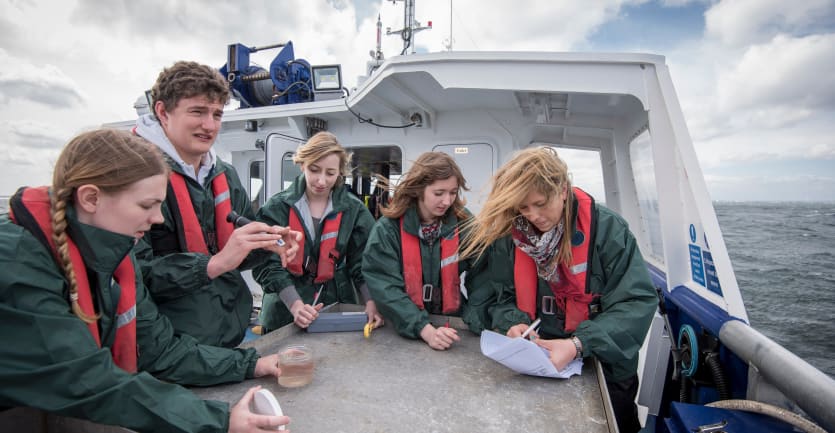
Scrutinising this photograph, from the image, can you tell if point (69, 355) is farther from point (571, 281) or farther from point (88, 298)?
point (571, 281)

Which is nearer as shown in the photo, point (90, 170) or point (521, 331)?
point (90, 170)

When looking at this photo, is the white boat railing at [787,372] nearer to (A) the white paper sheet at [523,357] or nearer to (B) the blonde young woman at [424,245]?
(A) the white paper sheet at [523,357]

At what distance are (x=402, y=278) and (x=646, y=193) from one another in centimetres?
273

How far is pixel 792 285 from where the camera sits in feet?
34.7

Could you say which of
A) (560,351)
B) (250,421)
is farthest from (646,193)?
(250,421)

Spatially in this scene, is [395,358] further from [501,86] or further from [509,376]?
[501,86]

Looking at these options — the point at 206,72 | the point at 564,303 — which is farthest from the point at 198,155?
the point at 564,303

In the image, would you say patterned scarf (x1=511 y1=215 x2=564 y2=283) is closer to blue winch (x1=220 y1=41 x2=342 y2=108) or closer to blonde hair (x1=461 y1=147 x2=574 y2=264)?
blonde hair (x1=461 y1=147 x2=574 y2=264)

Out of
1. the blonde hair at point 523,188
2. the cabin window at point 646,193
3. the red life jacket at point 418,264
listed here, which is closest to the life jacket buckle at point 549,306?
the blonde hair at point 523,188

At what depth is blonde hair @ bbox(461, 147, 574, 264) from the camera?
1.59m

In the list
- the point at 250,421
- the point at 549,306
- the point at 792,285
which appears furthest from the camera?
the point at 792,285

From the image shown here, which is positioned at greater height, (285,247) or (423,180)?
(423,180)

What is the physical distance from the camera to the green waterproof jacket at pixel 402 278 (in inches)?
72.7

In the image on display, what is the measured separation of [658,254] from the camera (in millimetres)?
3904
